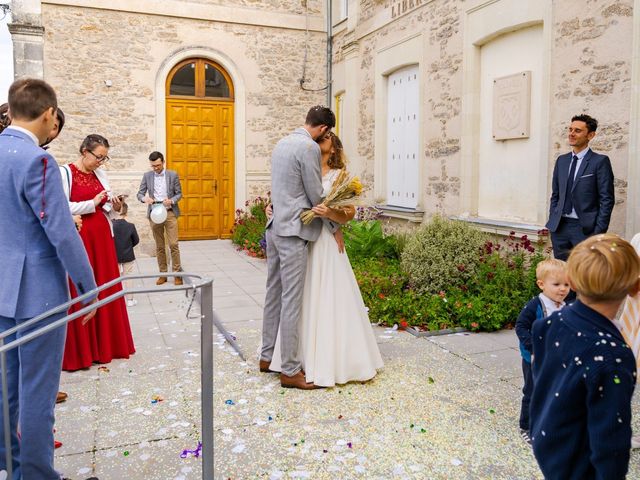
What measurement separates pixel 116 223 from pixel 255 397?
3884 millimetres

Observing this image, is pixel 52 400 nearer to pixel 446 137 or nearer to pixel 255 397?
pixel 255 397

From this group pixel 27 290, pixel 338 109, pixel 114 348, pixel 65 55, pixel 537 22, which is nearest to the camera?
pixel 27 290

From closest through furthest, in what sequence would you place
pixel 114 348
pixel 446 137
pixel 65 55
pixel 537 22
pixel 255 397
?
1. pixel 255 397
2. pixel 114 348
3. pixel 537 22
4. pixel 446 137
5. pixel 65 55

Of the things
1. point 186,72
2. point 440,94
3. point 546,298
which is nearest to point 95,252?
point 546,298

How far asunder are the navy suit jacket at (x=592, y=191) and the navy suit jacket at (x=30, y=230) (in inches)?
174

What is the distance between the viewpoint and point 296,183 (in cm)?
414

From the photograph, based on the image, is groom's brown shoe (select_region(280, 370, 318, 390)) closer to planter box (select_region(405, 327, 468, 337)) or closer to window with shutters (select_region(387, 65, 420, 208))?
planter box (select_region(405, 327, 468, 337))

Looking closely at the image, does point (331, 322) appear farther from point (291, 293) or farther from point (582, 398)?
point (582, 398)

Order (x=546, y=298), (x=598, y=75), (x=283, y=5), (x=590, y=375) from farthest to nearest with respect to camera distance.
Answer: (x=283, y=5), (x=598, y=75), (x=546, y=298), (x=590, y=375)

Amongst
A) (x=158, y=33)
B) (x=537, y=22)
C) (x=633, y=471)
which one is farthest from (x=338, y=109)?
(x=633, y=471)

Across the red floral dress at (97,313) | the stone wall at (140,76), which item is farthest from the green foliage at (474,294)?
the stone wall at (140,76)

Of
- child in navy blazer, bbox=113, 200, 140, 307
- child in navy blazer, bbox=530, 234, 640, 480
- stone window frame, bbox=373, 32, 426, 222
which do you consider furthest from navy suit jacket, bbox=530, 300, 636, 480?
stone window frame, bbox=373, 32, 426, 222

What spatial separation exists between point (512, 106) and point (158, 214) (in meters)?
5.00

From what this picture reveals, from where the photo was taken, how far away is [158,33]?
39.9ft
